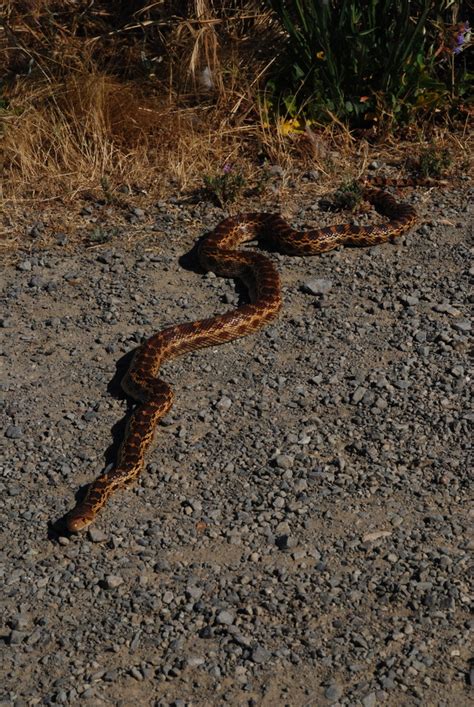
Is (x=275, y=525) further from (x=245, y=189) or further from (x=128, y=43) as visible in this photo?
(x=128, y=43)

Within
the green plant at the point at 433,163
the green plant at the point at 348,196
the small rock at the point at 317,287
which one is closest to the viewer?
the small rock at the point at 317,287

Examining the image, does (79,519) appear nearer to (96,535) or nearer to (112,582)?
(96,535)

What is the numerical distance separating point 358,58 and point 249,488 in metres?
6.08

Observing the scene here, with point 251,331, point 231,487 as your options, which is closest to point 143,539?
point 231,487

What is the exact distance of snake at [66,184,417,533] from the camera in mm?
7066

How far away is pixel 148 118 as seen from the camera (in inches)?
457

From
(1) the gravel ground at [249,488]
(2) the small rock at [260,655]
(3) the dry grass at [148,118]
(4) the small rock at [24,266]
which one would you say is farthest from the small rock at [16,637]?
(3) the dry grass at [148,118]

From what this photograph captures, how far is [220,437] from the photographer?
748cm

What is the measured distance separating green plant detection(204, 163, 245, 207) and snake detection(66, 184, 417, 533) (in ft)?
1.44

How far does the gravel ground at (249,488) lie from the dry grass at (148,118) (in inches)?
51.5

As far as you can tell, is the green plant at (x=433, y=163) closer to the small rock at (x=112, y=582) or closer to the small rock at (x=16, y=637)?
the small rock at (x=112, y=582)

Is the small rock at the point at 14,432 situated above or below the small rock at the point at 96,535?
below

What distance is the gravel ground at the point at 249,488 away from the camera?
555 centimetres

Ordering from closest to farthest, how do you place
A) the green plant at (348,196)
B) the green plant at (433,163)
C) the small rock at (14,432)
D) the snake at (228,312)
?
the snake at (228,312)
the small rock at (14,432)
the green plant at (348,196)
the green plant at (433,163)
